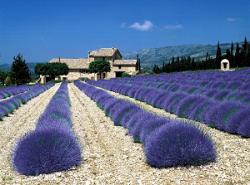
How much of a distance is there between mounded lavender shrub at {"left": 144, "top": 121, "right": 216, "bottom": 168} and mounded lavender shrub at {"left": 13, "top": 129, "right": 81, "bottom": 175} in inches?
48.1

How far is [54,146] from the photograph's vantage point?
689 cm

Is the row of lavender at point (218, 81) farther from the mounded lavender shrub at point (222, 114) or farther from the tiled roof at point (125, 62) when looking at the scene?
the tiled roof at point (125, 62)

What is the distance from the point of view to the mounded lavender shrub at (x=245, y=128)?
866cm

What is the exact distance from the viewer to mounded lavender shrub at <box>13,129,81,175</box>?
668 cm

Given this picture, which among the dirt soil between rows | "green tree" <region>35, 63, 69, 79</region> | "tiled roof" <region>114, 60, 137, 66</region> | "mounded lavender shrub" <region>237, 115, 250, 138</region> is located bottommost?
"green tree" <region>35, 63, 69, 79</region>

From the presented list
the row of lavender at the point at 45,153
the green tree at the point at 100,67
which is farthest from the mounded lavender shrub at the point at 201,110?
the green tree at the point at 100,67

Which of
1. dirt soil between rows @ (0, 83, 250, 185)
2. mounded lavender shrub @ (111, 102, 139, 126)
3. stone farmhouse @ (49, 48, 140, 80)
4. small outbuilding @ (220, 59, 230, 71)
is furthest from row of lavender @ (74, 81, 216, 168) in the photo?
stone farmhouse @ (49, 48, 140, 80)

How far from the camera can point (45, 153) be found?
677cm

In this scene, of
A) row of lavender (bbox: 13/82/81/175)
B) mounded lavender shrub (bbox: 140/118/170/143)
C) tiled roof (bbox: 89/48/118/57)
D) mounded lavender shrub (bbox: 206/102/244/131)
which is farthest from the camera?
tiled roof (bbox: 89/48/118/57)

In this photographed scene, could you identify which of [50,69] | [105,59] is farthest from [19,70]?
[105,59]

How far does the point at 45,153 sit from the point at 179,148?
2.01 metres

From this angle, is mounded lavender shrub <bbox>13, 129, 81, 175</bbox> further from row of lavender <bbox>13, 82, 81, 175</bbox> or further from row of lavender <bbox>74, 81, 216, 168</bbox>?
row of lavender <bbox>74, 81, 216, 168</bbox>

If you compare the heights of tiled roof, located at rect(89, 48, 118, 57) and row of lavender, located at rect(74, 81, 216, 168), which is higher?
tiled roof, located at rect(89, 48, 118, 57)

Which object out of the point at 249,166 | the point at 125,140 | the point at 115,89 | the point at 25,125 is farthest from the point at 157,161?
the point at 115,89
